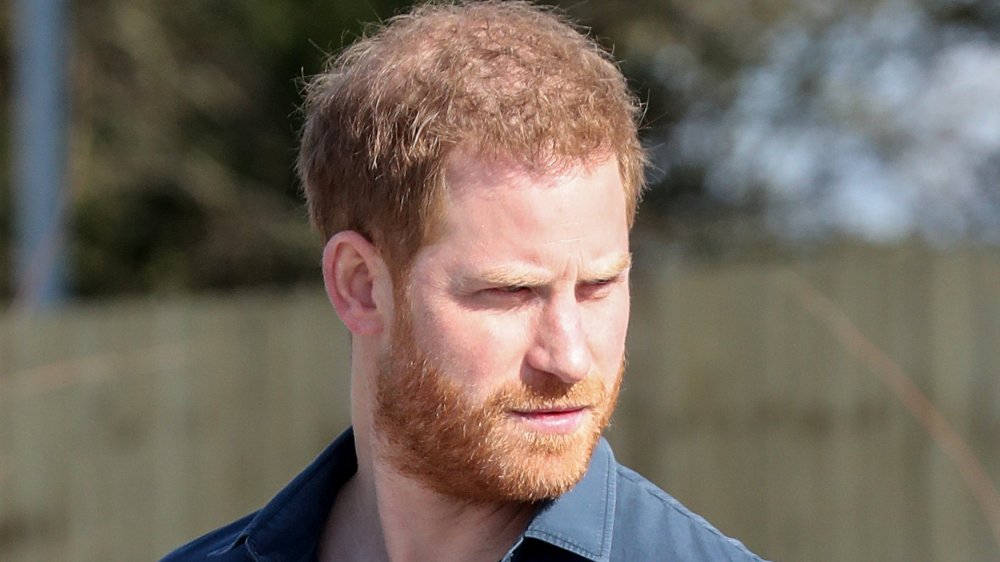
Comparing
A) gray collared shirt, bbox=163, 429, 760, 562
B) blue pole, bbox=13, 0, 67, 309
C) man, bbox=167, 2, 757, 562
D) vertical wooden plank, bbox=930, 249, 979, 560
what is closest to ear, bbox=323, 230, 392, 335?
man, bbox=167, 2, 757, 562

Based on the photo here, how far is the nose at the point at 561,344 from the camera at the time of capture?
1939 mm

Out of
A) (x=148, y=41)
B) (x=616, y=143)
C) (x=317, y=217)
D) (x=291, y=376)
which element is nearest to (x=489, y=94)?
(x=616, y=143)

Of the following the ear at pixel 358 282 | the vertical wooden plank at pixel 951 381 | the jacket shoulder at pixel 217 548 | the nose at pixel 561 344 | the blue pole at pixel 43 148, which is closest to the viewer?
the nose at pixel 561 344

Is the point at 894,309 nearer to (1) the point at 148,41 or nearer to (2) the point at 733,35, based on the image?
(2) the point at 733,35

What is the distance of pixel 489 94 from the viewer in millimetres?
1976

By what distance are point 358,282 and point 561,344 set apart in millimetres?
376

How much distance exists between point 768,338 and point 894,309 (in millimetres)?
516

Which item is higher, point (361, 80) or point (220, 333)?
point (361, 80)

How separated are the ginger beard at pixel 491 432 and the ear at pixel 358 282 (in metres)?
0.07

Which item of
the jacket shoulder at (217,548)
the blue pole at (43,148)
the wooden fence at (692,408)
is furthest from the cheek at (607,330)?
the blue pole at (43,148)

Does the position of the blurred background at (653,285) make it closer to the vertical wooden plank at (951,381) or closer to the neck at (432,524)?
the vertical wooden plank at (951,381)

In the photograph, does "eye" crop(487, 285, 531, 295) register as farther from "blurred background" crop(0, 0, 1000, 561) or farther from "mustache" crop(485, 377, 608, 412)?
"blurred background" crop(0, 0, 1000, 561)

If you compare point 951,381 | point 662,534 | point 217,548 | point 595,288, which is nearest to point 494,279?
point 595,288

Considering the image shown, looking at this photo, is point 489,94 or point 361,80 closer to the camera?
point 489,94
